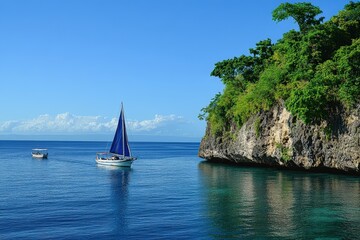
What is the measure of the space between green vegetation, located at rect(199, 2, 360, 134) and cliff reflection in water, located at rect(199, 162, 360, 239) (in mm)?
8986

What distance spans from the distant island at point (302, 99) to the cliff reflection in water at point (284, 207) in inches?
183

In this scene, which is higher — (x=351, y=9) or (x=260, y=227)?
(x=351, y=9)

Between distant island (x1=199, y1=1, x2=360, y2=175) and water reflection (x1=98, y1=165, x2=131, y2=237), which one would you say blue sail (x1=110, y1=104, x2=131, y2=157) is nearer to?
water reflection (x1=98, y1=165, x2=131, y2=237)

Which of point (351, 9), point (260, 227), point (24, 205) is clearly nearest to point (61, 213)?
point (24, 205)

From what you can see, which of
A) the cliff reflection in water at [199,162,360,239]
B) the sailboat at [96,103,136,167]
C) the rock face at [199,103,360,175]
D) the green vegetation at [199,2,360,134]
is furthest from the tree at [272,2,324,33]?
the sailboat at [96,103,136,167]

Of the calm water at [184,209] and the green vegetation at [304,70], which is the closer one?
the calm water at [184,209]

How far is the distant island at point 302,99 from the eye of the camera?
1779 inches

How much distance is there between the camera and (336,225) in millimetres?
23625

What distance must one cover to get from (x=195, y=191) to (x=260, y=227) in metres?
15.5

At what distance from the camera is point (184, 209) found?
28.9m

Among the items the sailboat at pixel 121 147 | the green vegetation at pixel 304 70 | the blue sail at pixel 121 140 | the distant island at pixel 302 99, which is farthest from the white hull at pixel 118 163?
the green vegetation at pixel 304 70

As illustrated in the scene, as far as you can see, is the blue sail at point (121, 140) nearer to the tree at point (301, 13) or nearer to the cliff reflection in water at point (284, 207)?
the cliff reflection in water at point (284, 207)

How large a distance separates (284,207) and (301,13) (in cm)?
3538

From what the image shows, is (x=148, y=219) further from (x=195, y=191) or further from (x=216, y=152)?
(x=216, y=152)
